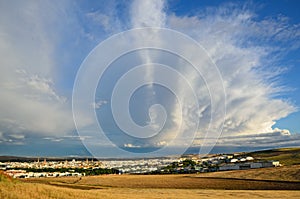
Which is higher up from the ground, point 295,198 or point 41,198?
point 41,198

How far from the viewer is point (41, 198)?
21891mm

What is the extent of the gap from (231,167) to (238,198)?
10575cm

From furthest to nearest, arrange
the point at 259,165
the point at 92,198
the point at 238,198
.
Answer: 1. the point at 259,165
2. the point at 238,198
3. the point at 92,198

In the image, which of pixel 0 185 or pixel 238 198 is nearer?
pixel 0 185

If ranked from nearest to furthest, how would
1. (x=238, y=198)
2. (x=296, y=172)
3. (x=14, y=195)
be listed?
(x=14, y=195), (x=238, y=198), (x=296, y=172)

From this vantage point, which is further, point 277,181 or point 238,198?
point 277,181

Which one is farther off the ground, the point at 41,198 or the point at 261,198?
the point at 41,198

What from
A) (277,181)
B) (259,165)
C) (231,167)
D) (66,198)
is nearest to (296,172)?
(277,181)

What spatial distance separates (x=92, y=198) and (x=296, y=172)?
230 feet

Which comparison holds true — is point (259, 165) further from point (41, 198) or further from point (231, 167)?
point (41, 198)

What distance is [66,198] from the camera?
24500mm

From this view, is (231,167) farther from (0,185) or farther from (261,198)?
(0,185)

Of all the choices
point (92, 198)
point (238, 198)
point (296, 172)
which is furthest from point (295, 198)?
point (296, 172)

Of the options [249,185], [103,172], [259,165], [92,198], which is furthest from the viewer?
[103,172]
